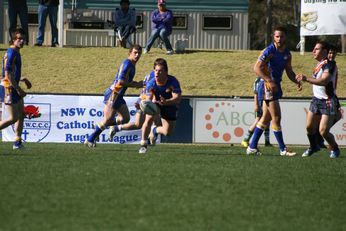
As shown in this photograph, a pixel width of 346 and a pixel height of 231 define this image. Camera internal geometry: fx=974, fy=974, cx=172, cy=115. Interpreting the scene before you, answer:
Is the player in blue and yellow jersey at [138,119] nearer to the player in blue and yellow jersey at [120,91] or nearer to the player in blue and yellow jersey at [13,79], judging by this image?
the player in blue and yellow jersey at [120,91]

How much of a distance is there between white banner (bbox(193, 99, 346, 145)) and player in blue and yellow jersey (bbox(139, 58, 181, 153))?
554cm

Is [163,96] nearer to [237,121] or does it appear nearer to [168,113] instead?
[168,113]

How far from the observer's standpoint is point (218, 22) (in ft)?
111

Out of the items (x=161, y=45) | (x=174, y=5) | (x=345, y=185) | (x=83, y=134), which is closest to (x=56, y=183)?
(x=345, y=185)

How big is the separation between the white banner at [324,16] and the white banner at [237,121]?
794 cm

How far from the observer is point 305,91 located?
2584 cm

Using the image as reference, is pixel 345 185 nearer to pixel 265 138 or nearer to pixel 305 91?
pixel 265 138

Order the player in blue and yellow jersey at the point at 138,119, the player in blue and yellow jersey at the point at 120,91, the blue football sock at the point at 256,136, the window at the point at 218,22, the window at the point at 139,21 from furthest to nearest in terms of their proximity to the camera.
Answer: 1. the window at the point at 218,22
2. the window at the point at 139,21
3. the player in blue and yellow jersey at the point at 120,91
4. the player in blue and yellow jersey at the point at 138,119
5. the blue football sock at the point at 256,136

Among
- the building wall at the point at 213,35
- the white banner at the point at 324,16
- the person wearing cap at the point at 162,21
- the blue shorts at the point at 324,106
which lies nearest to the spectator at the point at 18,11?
the person wearing cap at the point at 162,21

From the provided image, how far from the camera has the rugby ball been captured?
14.4m

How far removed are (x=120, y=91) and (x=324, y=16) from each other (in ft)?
44.7

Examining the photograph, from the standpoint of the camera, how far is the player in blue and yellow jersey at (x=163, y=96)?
1463 cm

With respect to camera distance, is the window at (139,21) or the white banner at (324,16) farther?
the window at (139,21)

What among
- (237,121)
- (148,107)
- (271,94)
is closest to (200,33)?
(237,121)
